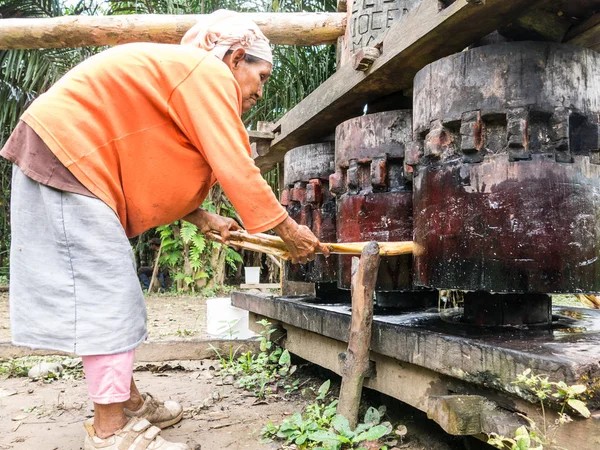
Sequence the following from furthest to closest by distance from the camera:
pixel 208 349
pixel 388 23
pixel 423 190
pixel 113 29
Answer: pixel 113 29 < pixel 208 349 < pixel 388 23 < pixel 423 190

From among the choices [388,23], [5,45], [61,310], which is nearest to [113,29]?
[5,45]

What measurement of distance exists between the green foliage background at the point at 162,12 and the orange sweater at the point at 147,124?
4234 millimetres

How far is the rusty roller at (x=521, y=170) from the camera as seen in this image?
67.1 inches

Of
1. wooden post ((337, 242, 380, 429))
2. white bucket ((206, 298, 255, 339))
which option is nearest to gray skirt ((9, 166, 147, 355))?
wooden post ((337, 242, 380, 429))

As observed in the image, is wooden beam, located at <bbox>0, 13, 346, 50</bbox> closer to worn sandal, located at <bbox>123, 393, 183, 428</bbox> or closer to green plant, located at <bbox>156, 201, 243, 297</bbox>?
worn sandal, located at <bbox>123, 393, 183, 428</bbox>

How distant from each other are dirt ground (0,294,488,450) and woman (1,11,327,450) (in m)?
0.32

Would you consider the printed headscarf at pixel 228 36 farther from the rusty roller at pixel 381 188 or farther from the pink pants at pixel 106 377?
the pink pants at pixel 106 377

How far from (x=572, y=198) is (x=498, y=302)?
1.56 ft

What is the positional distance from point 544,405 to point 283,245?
4.02ft

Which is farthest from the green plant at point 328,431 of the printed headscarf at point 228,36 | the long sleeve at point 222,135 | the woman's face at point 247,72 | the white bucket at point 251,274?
the white bucket at point 251,274

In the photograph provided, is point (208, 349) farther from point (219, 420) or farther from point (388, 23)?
point (388, 23)

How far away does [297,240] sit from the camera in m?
2.06

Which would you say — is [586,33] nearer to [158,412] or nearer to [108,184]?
[108,184]

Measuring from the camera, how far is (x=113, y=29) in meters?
4.33
